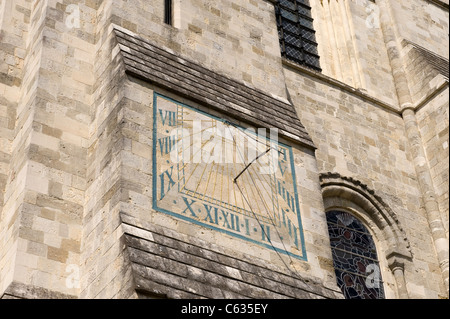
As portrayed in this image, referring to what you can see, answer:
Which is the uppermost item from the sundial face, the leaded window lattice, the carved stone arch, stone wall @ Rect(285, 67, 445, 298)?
the leaded window lattice

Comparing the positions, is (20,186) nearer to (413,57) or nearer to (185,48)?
(185,48)

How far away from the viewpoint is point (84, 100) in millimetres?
11719

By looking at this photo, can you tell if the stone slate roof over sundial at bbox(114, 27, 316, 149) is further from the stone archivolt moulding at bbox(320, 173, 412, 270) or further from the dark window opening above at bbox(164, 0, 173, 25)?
the stone archivolt moulding at bbox(320, 173, 412, 270)

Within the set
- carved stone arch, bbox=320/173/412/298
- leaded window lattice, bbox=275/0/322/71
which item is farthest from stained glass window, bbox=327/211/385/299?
leaded window lattice, bbox=275/0/322/71

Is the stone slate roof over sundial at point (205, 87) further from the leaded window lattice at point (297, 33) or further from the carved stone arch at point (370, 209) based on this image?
the leaded window lattice at point (297, 33)

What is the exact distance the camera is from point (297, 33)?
1775 cm

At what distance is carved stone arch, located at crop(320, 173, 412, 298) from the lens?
14.5m

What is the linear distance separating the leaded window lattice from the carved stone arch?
3.27m

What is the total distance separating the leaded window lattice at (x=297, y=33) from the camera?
17.2m

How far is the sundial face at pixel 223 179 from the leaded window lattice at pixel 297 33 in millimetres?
5483

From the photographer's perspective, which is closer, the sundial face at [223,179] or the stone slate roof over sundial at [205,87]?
the sundial face at [223,179]

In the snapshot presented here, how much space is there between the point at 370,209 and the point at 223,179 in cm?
457

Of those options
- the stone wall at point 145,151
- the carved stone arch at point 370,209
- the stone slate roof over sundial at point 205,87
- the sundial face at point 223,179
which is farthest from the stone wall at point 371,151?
the sundial face at point 223,179
